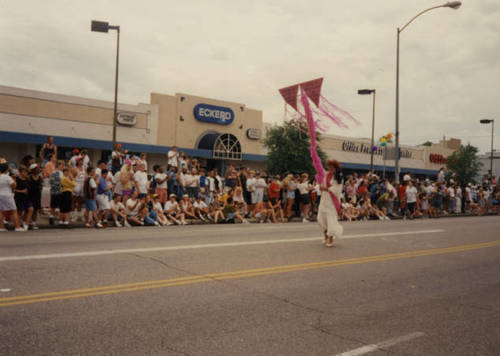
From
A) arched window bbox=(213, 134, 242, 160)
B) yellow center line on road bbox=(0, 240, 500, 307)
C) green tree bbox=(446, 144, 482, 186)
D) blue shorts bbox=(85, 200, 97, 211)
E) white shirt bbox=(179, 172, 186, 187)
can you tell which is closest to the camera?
yellow center line on road bbox=(0, 240, 500, 307)

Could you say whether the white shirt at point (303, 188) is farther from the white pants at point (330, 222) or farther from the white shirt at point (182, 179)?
the white pants at point (330, 222)

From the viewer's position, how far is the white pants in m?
9.82

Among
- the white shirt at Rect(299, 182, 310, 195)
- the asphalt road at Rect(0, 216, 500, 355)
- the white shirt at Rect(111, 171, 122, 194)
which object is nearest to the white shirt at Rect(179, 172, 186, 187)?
the white shirt at Rect(111, 171, 122, 194)

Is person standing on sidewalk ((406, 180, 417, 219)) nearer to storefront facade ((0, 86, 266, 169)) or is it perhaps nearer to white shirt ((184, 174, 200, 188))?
white shirt ((184, 174, 200, 188))

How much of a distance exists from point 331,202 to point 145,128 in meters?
26.4

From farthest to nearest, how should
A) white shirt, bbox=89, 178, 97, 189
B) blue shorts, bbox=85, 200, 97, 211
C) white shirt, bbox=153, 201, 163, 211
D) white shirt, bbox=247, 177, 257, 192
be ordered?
1. white shirt, bbox=247, 177, 257, 192
2. white shirt, bbox=153, 201, 163, 211
3. blue shorts, bbox=85, 200, 97, 211
4. white shirt, bbox=89, 178, 97, 189

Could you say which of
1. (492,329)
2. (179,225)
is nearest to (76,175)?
(179,225)

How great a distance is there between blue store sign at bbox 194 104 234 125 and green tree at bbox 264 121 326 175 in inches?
193

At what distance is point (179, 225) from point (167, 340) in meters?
10.8

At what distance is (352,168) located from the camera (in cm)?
4744

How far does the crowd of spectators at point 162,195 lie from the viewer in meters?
11.9

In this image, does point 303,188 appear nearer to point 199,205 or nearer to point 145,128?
point 199,205

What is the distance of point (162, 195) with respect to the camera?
1579 cm

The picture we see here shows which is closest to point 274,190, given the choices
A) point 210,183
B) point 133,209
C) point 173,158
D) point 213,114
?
point 210,183
